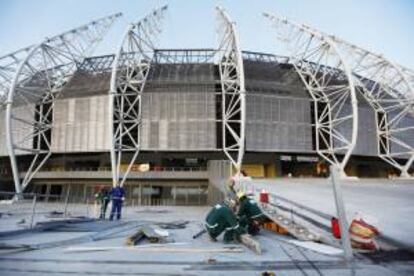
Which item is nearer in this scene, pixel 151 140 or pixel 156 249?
pixel 156 249

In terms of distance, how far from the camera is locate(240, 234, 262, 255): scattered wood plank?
752cm

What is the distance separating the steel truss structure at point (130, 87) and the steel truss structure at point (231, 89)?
9431mm

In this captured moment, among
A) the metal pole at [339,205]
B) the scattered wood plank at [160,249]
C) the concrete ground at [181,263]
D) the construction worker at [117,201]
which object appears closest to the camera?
the concrete ground at [181,263]

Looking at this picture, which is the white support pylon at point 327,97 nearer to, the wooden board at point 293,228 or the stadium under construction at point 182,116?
the stadium under construction at point 182,116

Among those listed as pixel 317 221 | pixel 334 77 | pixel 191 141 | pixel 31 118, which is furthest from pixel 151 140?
pixel 317 221

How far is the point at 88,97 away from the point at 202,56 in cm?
1646

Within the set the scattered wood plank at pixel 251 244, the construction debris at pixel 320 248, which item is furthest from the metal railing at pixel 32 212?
the construction debris at pixel 320 248

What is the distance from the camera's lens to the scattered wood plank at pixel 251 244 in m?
7.52

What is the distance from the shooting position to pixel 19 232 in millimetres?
10297

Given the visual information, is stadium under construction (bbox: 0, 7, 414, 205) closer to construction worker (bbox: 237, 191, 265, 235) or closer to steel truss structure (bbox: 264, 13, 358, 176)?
steel truss structure (bbox: 264, 13, 358, 176)

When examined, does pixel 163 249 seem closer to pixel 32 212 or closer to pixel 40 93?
pixel 32 212

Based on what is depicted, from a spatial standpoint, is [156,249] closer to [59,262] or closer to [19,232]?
[59,262]

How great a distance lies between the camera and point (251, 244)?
318 inches

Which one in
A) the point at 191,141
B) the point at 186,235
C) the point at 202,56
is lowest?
the point at 186,235
